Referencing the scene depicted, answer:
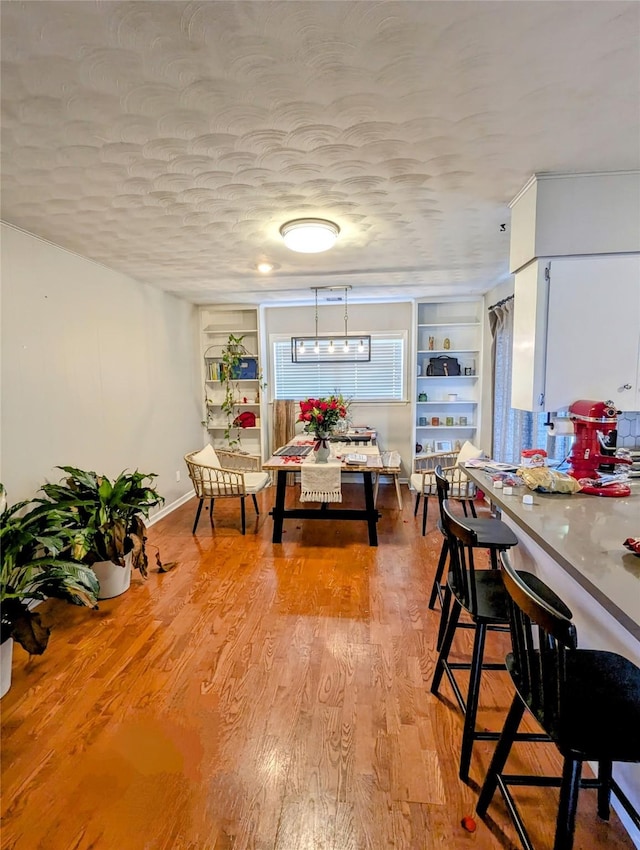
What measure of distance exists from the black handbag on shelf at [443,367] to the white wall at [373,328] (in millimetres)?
289

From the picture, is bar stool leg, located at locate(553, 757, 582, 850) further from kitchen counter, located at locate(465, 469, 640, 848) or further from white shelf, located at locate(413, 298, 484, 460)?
white shelf, located at locate(413, 298, 484, 460)

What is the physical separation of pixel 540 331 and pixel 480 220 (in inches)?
39.1

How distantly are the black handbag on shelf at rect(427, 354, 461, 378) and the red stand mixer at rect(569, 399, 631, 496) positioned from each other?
3164 millimetres

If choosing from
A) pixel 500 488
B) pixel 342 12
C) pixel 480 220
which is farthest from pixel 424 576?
pixel 342 12

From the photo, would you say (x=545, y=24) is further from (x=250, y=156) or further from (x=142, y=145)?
(x=142, y=145)

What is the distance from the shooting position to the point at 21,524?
217 centimetres

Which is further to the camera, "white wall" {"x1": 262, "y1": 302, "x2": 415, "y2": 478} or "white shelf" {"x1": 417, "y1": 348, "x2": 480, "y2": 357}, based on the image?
"white wall" {"x1": 262, "y1": 302, "x2": 415, "y2": 478}

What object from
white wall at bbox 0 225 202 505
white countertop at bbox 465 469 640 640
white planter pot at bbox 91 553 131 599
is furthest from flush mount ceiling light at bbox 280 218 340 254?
white planter pot at bbox 91 553 131 599

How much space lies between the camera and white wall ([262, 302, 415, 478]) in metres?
5.47

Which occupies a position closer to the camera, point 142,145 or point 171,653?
point 142,145

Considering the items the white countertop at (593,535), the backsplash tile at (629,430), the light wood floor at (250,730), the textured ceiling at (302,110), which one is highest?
the textured ceiling at (302,110)

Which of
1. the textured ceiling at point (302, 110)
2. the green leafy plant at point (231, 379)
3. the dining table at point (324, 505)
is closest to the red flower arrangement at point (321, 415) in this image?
the dining table at point (324, 505)

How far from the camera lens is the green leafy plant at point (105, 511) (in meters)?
2.67

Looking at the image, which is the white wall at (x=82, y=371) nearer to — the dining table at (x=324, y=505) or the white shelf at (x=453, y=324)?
the dining table at (x=324, y=505)
